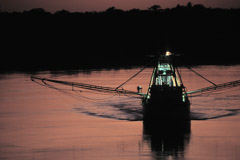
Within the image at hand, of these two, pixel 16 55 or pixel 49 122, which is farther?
pixel 16 55

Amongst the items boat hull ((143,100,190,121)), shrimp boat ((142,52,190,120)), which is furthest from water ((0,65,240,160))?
shrimp boat ((142,52,190,120))

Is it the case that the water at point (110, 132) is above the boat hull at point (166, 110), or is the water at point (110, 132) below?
below

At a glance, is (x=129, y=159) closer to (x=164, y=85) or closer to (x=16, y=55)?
(x=164, y=85)

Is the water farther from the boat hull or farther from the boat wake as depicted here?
the boat hull

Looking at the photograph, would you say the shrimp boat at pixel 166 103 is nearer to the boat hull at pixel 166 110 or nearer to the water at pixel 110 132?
the boat hull at pixel 166 110

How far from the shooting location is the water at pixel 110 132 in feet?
112

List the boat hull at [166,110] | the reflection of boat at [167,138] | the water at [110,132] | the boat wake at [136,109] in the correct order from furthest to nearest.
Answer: the boat wake at [136,109], the boat hull at [166,110], the reflection of boat at [167,138], the water at [110,132]

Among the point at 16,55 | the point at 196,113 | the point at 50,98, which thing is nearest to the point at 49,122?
the point at 196,113

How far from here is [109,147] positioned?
35.9 m

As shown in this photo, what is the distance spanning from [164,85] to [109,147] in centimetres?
1061

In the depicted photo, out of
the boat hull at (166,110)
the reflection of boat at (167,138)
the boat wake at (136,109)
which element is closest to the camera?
the reflection of boat at (167,138)

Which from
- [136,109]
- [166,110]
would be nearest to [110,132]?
[166,110]

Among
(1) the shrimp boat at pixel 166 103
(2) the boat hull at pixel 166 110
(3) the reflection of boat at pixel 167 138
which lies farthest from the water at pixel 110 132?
(1) the shrimp boat at pixel 166 103

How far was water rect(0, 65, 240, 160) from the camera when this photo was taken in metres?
34.2
